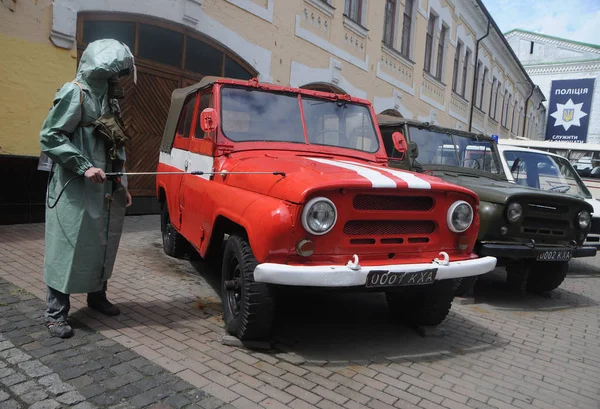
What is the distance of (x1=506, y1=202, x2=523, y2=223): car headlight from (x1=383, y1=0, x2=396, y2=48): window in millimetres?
10610

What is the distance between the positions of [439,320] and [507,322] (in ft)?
3.84

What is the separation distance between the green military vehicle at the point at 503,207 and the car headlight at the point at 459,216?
4.69 ft

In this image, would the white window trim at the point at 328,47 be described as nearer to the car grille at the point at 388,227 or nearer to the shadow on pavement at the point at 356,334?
the shadow on pavement at the point at 356,334

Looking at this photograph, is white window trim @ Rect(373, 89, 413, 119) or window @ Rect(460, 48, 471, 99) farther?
window @ Rect(460, 48, 471, 99)

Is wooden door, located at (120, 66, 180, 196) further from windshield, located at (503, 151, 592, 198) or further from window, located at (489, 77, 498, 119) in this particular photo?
window, located at (489, 77, 498, 119)

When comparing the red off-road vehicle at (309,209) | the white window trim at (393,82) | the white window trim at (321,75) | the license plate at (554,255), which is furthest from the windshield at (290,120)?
the white window trim at (393,82)

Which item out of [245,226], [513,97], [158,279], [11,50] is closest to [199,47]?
[11,50]

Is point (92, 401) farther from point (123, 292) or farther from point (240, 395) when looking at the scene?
point (123, 292)

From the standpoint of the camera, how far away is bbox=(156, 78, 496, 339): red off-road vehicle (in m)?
3.02

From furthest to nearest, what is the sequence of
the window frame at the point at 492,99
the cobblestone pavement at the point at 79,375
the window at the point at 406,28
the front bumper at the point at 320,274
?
1. the window frame at the point at 492,99
2. the window at the point at 406,28
3. the front bumper at the point at 320,274
4. the cobblestone pavement at the point at 79,375

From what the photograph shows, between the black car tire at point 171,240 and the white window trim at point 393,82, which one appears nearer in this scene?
the black car tire at point 171,240

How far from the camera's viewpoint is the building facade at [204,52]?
6.59 meters

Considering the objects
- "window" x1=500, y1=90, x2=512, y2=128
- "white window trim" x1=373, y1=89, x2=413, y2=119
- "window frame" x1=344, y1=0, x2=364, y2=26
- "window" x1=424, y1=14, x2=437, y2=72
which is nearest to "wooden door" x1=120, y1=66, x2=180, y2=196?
"window frame" x1=344, y1=0, x2=364, y2=26

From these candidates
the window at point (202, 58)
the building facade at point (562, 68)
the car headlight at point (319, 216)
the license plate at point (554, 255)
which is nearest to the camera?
the car headlight at point (319, 216)
